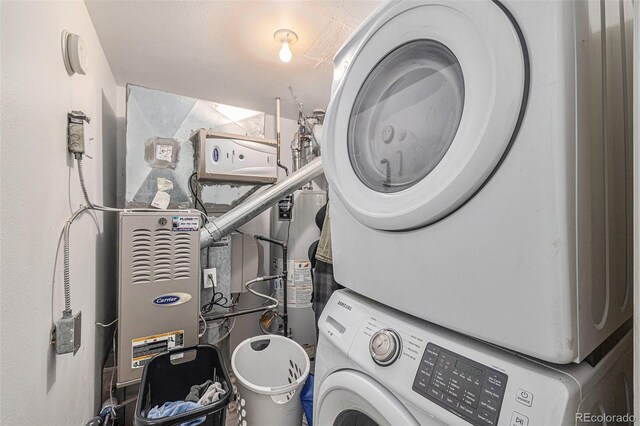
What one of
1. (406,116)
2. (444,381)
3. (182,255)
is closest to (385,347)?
(444,381)

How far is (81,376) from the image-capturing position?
3.78 ft

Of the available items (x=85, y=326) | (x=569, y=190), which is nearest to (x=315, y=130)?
(x=85, y=326)

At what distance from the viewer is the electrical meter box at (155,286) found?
1.26 metres

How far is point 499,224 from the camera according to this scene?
463 millimetres

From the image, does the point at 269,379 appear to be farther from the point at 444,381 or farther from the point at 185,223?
the point at 444,381

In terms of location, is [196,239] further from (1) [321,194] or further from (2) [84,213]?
(1) [321,194]

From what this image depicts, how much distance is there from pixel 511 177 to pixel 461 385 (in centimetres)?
38

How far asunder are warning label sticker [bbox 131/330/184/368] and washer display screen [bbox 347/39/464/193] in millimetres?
1272

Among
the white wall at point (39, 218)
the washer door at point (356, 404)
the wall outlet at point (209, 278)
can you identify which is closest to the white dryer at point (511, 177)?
the washer door at point (356, 404)

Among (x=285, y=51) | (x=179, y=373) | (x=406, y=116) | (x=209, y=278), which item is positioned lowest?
(x=179, y=373)

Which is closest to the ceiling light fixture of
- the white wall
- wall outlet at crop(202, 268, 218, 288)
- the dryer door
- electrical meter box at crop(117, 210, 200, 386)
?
the dryer door

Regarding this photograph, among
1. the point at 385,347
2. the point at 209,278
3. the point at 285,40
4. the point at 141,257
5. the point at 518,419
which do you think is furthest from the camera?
the point at 209,278

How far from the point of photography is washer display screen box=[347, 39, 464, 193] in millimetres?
597

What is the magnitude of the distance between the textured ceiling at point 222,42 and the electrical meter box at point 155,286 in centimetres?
99
